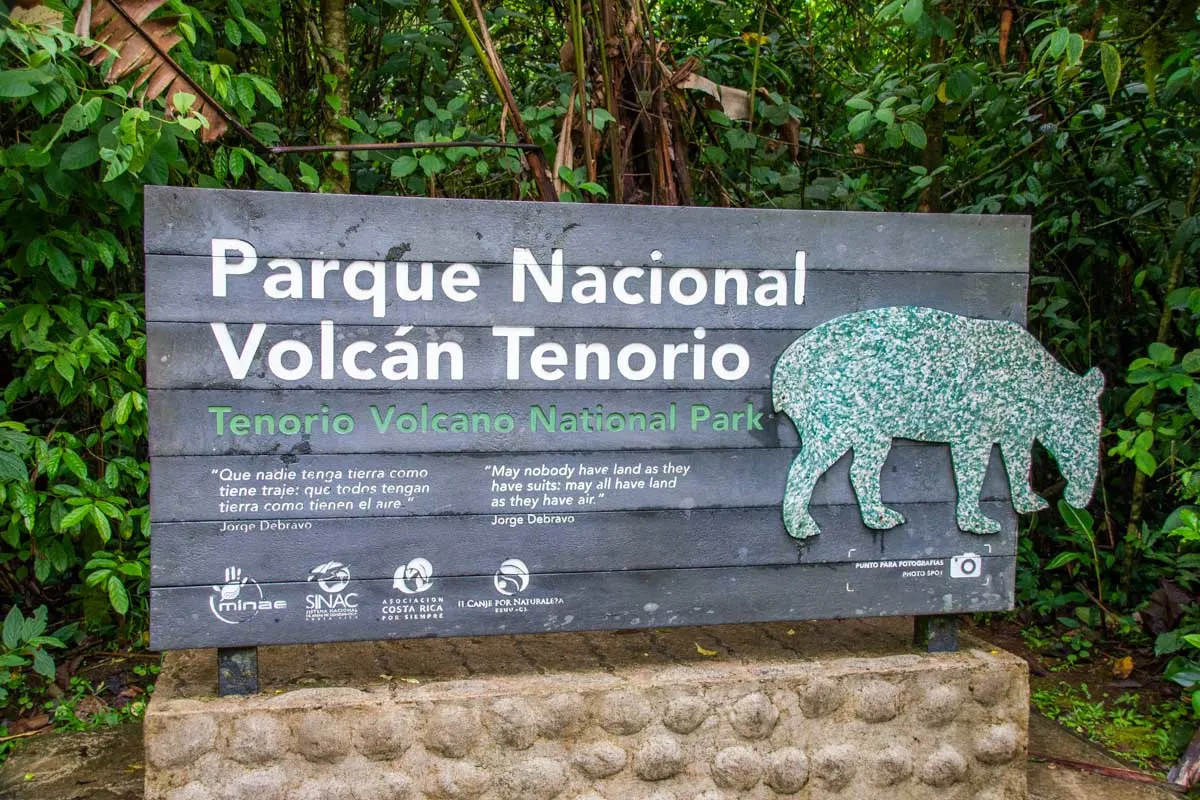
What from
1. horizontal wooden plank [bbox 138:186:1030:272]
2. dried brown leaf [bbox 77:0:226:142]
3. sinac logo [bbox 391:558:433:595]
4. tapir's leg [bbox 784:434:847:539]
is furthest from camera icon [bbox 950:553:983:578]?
dried brown leaf [bbox 77:0:226:142]

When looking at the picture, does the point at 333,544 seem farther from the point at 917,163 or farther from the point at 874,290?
the point at 917,163

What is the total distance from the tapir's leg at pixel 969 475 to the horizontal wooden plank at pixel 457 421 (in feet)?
1.70

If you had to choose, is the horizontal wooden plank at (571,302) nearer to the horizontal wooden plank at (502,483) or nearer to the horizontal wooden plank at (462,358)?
the horizontal wooden plank at (462,358)

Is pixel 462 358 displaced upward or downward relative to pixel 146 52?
downward

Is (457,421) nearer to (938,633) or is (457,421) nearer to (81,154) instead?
(81,154)

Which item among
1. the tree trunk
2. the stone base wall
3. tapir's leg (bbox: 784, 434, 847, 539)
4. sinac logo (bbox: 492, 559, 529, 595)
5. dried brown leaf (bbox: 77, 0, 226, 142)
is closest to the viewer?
the stone base wall

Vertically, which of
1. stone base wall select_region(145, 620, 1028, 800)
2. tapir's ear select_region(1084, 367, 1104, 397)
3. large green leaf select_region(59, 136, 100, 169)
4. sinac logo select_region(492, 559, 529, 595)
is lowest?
stone base wall select_region(145, 620, 1028, 800)

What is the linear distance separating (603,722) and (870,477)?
103 centimetres

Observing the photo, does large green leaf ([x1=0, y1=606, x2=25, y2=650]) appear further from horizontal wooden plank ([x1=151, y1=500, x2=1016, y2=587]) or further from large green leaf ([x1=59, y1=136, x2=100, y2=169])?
large green leaf ([x1=59, y1=136, x2=100, y2=169])

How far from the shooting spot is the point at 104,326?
12.2ft

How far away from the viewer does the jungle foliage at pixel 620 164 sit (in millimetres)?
3471

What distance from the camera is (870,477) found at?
2.95 meters

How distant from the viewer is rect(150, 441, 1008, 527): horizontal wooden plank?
258cm

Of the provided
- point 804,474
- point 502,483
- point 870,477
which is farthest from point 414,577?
point 870,477
